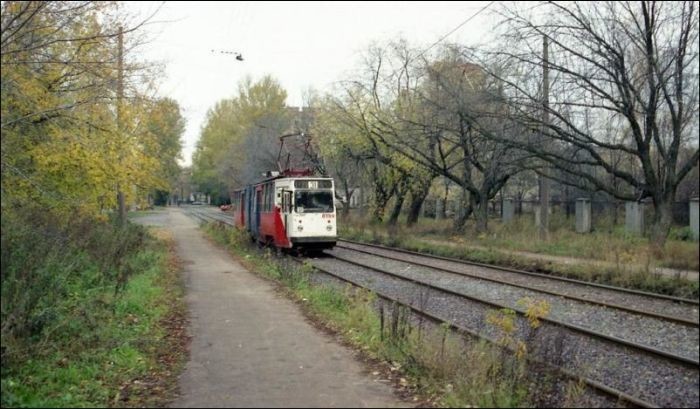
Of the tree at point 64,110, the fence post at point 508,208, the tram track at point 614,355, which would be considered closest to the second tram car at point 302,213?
the tree at point 64,110

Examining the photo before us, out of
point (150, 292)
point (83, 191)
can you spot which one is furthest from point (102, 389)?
point (83, 191)

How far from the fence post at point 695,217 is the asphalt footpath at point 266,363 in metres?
3.10

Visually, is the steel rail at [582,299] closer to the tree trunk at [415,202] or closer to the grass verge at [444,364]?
the grass verge at [444,364]

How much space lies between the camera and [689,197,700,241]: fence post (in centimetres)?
348

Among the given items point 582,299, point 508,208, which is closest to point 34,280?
point 582,299

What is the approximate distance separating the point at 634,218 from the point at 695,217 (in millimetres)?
1473

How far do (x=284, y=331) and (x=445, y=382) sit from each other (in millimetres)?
3406

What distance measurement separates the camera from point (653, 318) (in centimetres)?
885

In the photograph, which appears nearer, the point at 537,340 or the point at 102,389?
the point at 102,389

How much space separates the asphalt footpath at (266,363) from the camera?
590cm

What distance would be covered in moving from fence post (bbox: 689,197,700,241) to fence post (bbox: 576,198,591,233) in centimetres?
278

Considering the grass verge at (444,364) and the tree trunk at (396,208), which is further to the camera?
the tree trunk at (396,208)

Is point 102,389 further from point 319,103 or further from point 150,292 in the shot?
point 319,103

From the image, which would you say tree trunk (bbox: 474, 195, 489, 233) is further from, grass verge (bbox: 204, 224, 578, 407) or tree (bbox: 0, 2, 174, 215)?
grass verge (bbox: 204, 224, 578, 407)
